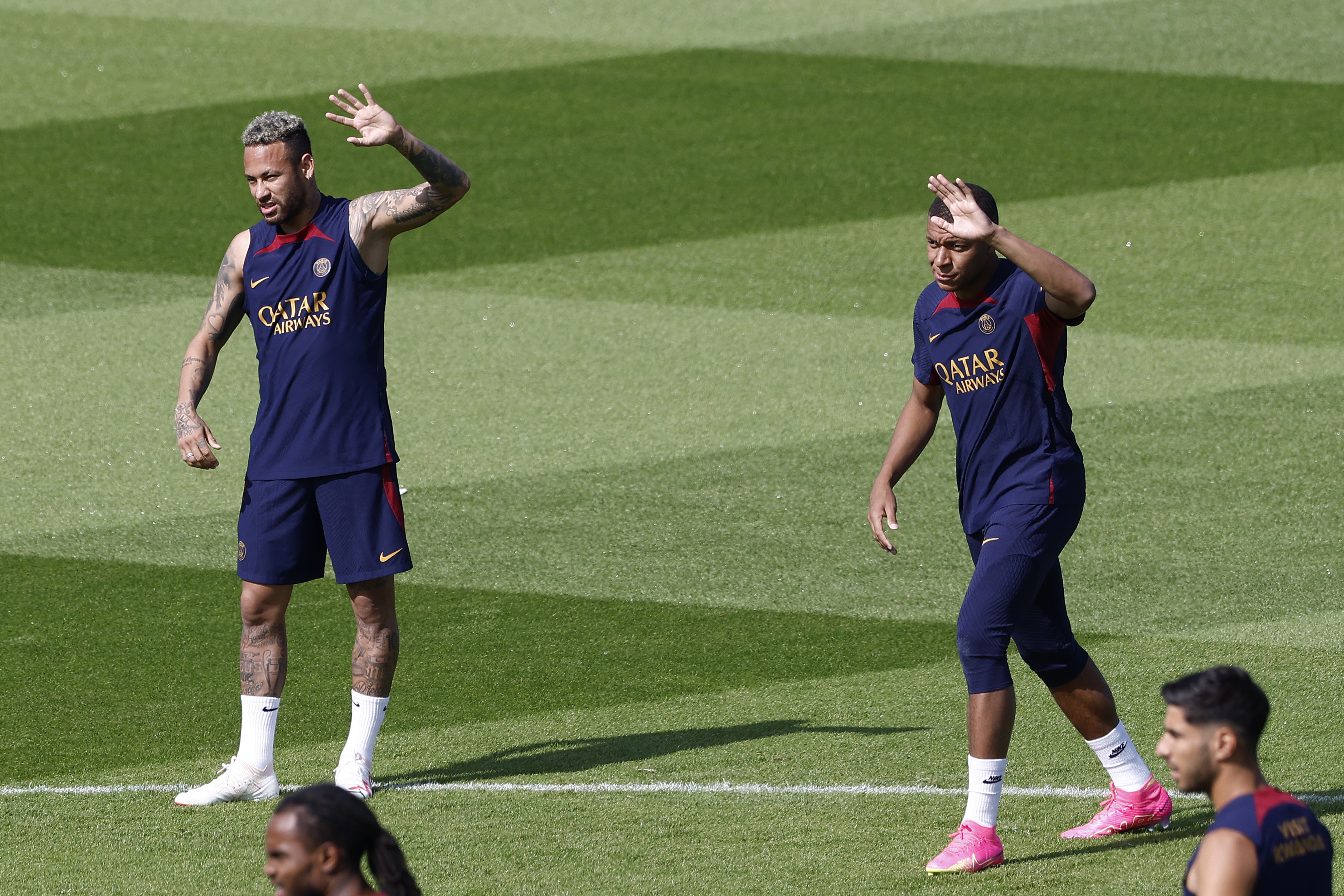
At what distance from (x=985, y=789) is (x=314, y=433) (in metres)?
2.91

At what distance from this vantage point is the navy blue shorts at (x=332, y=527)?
7980mm

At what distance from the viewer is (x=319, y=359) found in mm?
8008

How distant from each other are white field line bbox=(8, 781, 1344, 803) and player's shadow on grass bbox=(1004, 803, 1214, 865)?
0.32 metres

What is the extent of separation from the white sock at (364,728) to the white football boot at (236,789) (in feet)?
0.99

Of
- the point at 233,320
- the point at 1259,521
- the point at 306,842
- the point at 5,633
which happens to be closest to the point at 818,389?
the point at 1259,521

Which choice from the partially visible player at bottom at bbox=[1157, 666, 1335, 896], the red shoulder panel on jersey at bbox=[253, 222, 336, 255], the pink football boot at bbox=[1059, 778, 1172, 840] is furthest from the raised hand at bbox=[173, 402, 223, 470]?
the partially visible player at bottom at bbox=[1157, 666, 1335, 896]

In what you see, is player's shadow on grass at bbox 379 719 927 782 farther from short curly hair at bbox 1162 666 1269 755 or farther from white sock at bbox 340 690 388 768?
short curly hair at bbox 1162 666 1269 755

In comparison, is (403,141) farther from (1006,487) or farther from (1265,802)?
(1265,802)

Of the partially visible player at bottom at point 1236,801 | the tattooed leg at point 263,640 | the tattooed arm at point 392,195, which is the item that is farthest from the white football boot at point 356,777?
the partially visible player at bottom at point 1236,801

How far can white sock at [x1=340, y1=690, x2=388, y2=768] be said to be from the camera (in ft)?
26.5

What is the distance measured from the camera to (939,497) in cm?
1337

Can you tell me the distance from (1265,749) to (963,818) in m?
1.98

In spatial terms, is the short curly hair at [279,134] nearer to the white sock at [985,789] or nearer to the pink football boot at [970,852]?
the white sock at [985,789]

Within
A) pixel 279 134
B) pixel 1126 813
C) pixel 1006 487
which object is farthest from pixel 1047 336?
pixel 279 134
